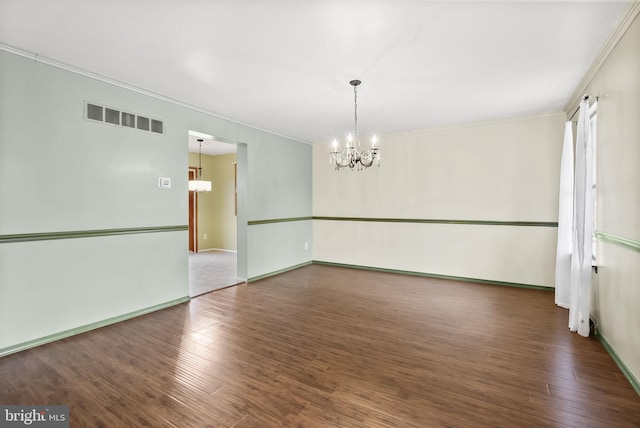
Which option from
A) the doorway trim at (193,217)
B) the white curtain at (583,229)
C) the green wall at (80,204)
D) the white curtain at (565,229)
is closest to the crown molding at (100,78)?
the green wall at (80,204)

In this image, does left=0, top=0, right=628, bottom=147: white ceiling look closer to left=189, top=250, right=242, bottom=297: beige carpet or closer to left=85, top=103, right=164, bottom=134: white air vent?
left=85, top=103, right=164, bottom=134: white air vent

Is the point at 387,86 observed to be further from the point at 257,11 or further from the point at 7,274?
the point at 7,274

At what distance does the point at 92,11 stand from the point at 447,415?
3.48m

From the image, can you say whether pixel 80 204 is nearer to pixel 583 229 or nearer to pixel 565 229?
pixel 583 229

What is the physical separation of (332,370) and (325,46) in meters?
2.57

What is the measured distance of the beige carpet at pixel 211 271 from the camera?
4688mm

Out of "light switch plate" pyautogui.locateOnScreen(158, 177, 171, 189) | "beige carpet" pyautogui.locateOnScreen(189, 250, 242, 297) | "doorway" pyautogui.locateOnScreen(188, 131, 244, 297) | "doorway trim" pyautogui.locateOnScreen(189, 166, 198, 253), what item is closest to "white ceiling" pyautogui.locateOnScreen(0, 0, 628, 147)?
"light switch plate" pyautogui.locateOnScreen(158, 177, 171, 189)

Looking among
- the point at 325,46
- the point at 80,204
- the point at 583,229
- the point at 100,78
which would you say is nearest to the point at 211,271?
the point at 80,204

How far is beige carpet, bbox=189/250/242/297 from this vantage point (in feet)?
15.4

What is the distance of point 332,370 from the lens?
2.33 meters

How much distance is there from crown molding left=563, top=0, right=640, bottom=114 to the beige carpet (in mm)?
5023

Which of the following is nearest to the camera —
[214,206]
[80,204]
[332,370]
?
[332,370]

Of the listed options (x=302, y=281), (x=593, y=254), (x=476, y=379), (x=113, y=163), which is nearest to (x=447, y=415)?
(x=476, y=379)

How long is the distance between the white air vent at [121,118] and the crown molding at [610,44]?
14.1 ft
